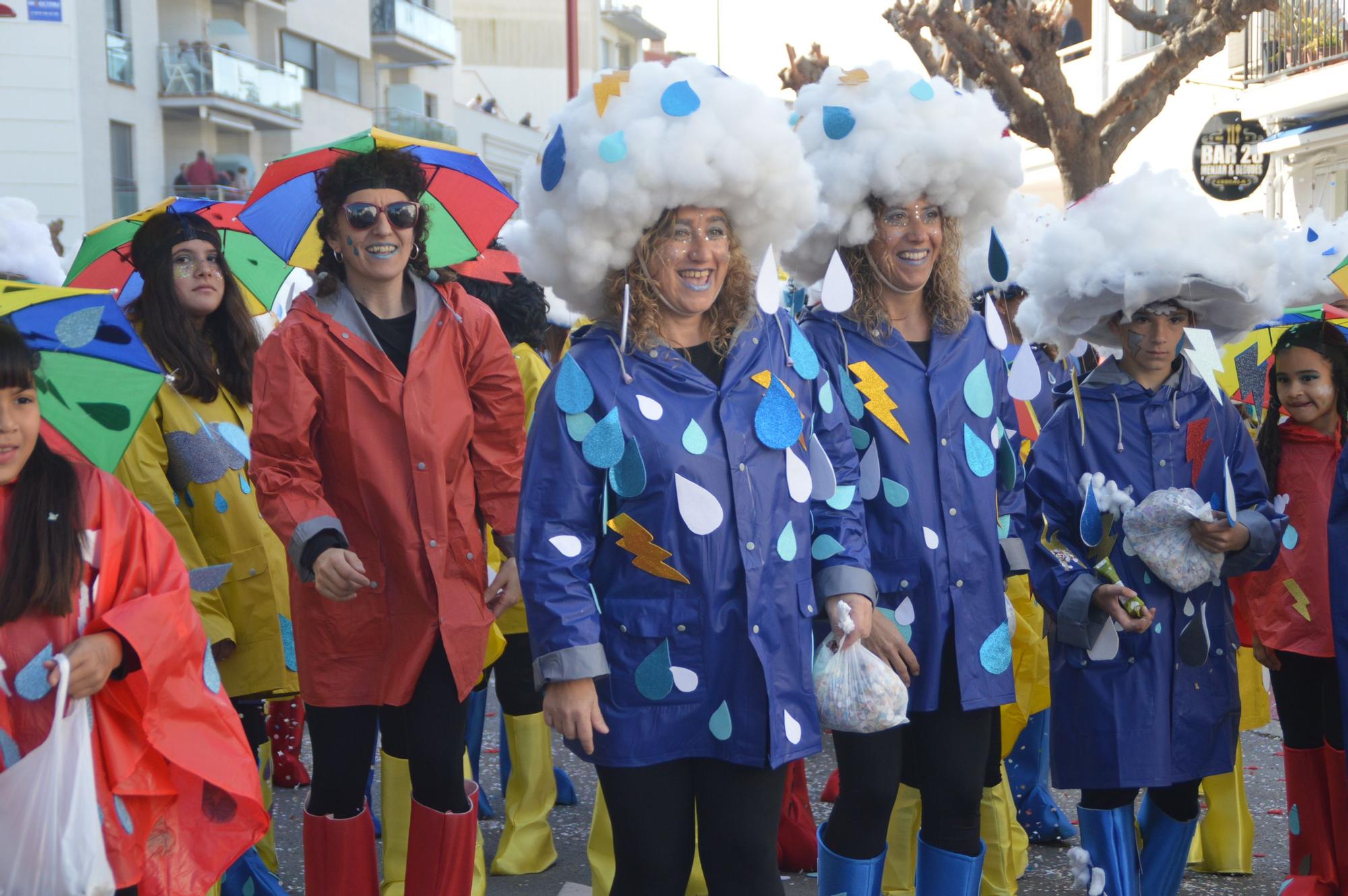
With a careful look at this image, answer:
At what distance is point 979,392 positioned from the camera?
3602mm

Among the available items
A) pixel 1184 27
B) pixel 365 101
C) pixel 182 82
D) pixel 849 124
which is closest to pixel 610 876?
pixel 849 124

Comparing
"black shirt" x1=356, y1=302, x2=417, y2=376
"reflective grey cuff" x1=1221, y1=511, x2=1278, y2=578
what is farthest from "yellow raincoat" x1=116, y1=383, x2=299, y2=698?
"reflective grey cuff" x1=1221, y1=511, x2=1278, y2=578

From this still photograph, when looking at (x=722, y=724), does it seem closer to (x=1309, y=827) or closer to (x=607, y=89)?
(x=607, y=89)

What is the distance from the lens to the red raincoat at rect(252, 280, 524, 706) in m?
3.80

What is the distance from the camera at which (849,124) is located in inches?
148

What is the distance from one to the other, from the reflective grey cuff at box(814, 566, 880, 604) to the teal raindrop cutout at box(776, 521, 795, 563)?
0.15 m

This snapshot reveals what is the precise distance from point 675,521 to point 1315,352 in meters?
2.31

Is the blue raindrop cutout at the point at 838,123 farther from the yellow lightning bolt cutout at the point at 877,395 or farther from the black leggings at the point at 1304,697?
the black leggings at the point at 1304,697

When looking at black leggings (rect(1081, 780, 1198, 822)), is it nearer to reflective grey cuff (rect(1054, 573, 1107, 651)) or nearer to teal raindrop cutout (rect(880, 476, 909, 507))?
reflective grey cuff (rect(1054, 573, 1107, 651))

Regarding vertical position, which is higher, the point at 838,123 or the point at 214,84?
the point at 214,84

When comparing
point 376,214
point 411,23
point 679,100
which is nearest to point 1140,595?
point 679,100

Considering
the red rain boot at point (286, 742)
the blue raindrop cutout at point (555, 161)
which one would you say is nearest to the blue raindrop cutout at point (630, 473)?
the blue raindrop cutout at point (555, 161)

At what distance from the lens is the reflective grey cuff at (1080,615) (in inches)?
146

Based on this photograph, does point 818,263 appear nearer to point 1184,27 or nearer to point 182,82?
point 1184,27
